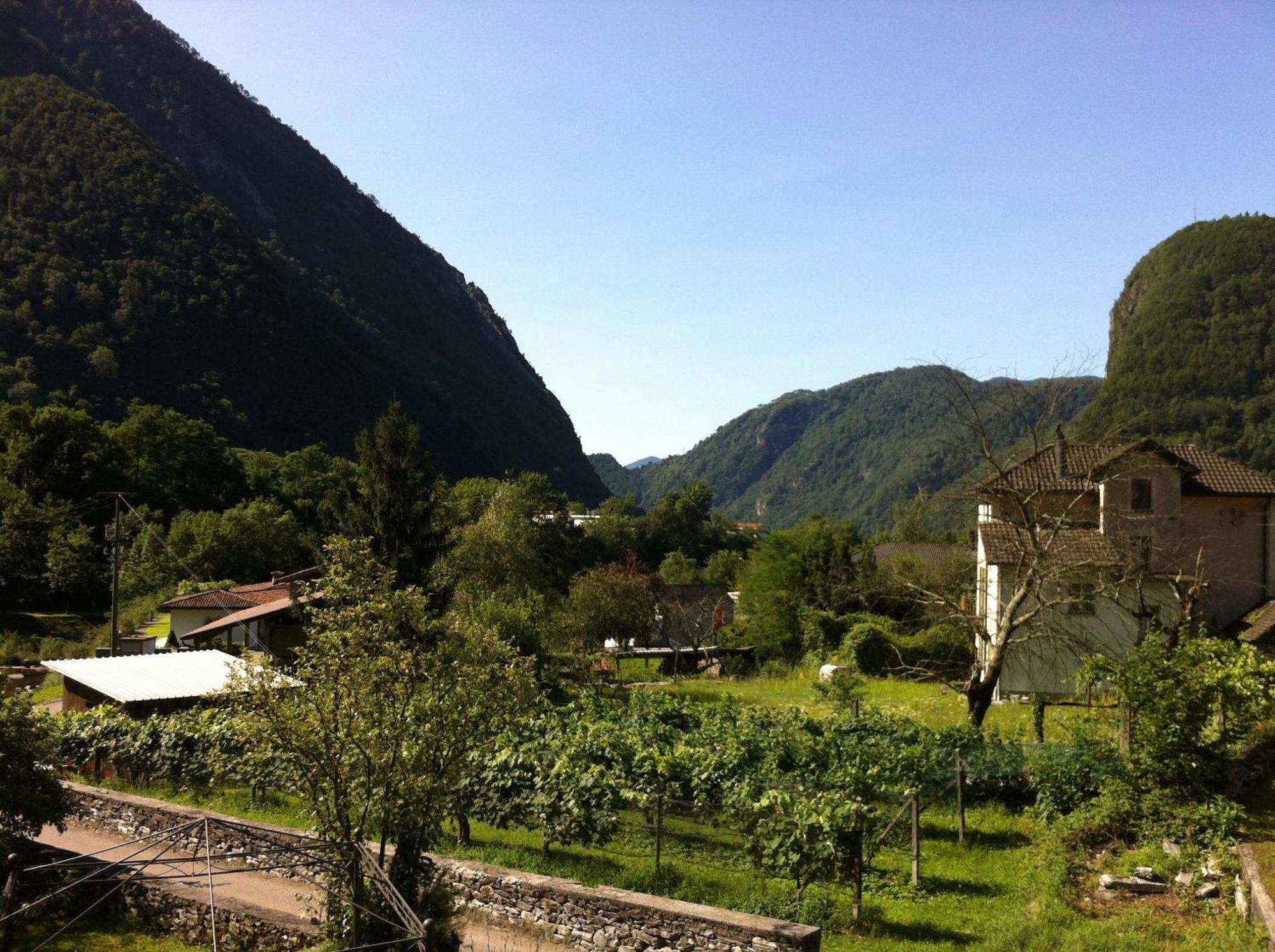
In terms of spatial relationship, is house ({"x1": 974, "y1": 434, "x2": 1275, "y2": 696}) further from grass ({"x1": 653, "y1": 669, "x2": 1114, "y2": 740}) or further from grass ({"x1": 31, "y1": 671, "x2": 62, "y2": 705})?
grass ({"x1": 31, "y1": 671, "x2": 62, "y2": 705})

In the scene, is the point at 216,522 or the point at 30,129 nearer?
the point at 216,522

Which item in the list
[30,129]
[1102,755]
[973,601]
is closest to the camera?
[1102,755]

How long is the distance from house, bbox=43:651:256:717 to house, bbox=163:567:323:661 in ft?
16.3

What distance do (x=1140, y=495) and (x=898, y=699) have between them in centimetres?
953

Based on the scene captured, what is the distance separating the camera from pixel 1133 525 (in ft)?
90.2

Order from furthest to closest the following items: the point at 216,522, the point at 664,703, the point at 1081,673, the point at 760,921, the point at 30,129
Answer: the point at 30,129 → the point at 216,522 → the point at 664,703 → the point at 1081,673 → the point at 760,921

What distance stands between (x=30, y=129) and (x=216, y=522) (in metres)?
72.1

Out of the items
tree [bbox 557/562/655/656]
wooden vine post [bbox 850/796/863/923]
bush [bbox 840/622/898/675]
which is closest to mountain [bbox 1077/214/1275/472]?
bush [bbox 840/622/898/675]

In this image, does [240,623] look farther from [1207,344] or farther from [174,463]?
[1207,344]

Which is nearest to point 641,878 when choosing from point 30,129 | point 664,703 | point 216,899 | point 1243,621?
point 216,899

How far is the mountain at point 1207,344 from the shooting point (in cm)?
8525

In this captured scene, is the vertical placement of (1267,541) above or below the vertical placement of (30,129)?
below

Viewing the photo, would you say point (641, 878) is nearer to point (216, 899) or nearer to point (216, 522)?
point (216, 899)

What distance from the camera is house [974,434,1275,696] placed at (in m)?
24.2
